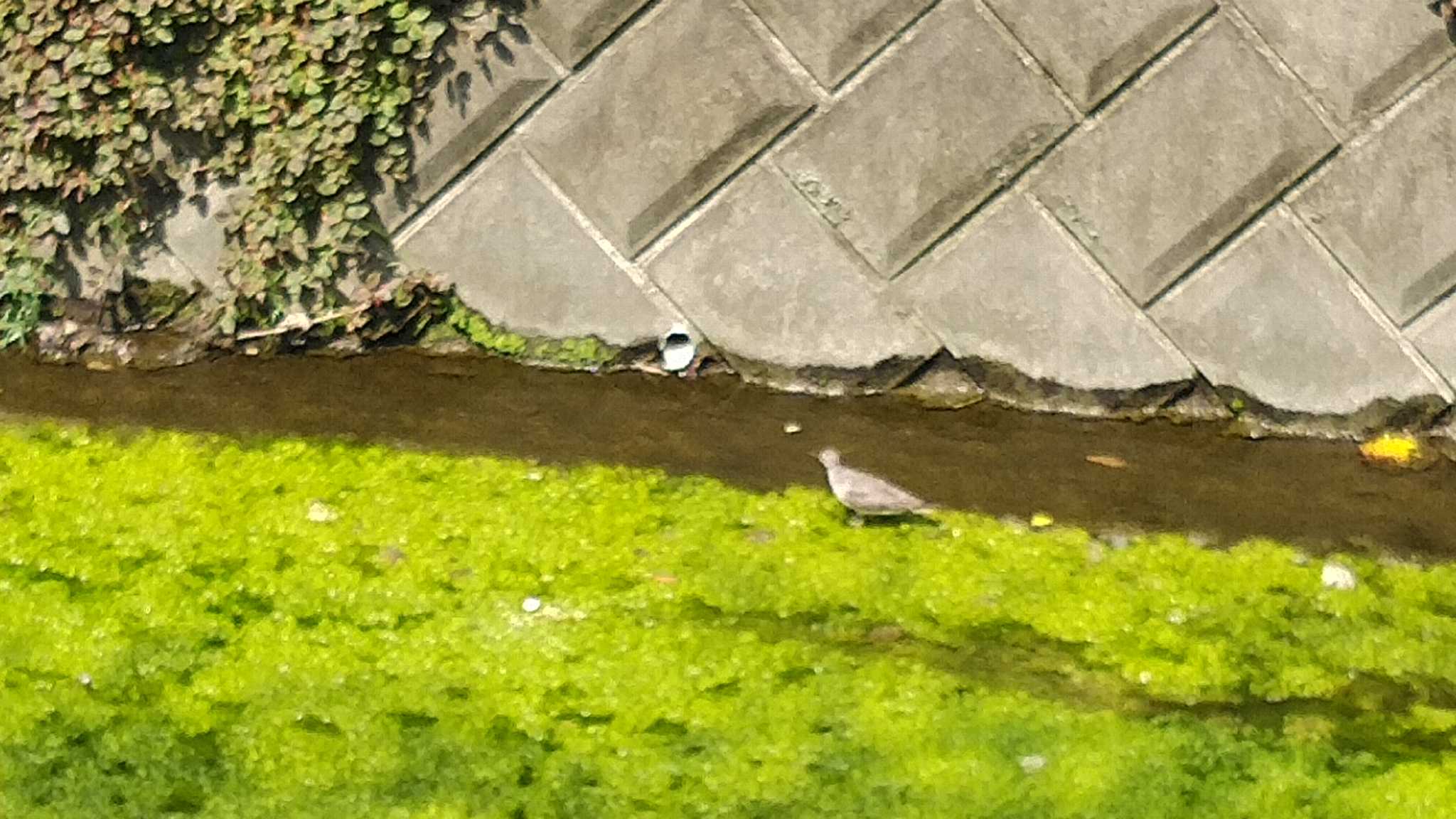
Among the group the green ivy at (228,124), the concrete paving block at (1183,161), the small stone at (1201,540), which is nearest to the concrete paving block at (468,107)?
the green ivy at (228,124)

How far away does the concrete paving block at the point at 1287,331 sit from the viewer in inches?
124

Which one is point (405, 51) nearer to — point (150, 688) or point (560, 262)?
point (560, 262)

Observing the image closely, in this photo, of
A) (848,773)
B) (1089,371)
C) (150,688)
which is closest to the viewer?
(848,773)

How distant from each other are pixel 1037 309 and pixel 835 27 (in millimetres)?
840

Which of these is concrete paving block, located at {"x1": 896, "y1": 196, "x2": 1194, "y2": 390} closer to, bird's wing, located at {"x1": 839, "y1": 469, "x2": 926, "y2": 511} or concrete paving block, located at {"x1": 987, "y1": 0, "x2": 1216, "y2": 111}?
concrete paving block, located at {"x1": 987, "y1": 0, "x2": 1216, "y2": 111}

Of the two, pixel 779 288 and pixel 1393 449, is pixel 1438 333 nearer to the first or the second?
pixel 1393 449

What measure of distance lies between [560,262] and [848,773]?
1.49 metres

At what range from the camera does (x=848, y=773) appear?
2.39 m

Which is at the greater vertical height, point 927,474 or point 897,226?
point 897,226

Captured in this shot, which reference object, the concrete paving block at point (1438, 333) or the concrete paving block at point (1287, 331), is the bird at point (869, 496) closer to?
the concrete paving block at point (1287, 331)

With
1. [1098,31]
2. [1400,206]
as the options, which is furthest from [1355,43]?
[1098,31]

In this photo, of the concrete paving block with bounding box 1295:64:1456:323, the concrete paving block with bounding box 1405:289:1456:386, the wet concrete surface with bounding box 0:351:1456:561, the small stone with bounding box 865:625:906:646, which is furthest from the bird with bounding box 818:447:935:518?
the concrete paving block with bounding box 1405:289:1456:386

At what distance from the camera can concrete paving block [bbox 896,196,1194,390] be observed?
3176 mm

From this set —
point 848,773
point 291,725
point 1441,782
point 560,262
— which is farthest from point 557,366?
point 1441,782
